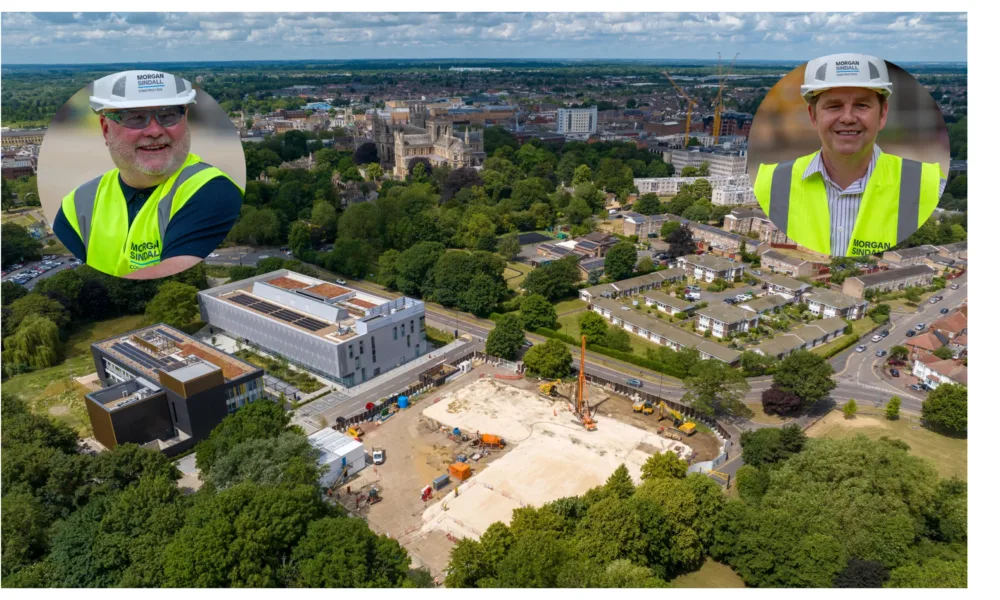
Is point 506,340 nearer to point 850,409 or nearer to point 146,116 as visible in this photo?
point 850,409

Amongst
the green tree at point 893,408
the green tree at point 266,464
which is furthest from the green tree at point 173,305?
the green tree at point 893,408

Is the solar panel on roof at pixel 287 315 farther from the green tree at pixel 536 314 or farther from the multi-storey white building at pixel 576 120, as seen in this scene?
the multi-storey white building at pixel 576 120

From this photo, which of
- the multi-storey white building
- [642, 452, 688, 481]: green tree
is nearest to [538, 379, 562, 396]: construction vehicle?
[642, 452, 688, 481]: green tree

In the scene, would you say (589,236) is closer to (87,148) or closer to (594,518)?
(594,518)

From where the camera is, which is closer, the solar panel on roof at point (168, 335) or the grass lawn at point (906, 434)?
the grass lawn at point (906, 434)

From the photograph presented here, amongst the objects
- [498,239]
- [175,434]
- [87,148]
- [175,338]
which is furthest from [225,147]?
[498,239]

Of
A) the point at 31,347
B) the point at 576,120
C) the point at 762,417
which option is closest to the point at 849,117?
the point at 762,417
